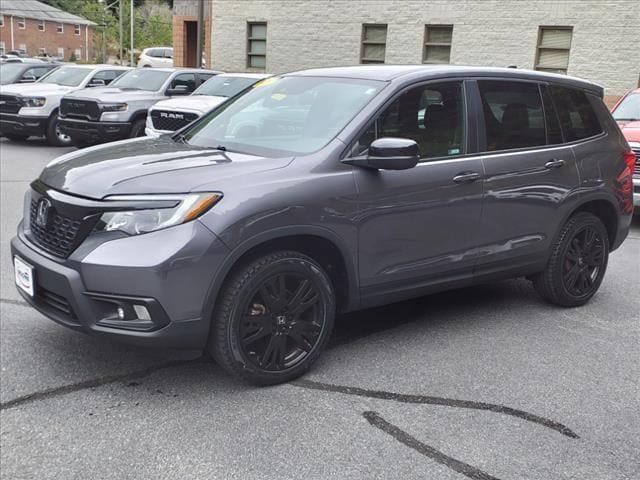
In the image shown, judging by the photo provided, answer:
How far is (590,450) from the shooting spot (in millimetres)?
3311

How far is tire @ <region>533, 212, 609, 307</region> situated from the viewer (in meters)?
5.26

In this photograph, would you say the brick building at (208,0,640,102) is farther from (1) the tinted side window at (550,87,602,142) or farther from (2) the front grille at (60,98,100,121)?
(1) the tinted side window at (550,87,602,142)

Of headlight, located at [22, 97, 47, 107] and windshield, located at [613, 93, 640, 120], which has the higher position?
windshield, located at [613, 93, 640, 120]

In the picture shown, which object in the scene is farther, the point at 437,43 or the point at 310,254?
the point at 437,43

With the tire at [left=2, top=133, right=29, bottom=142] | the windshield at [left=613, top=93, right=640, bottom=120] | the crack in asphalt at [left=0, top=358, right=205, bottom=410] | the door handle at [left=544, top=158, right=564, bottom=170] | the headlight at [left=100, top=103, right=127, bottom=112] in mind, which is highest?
the windshield at [left=613, top=93, right=640, bottom=120]

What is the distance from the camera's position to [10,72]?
684 inches

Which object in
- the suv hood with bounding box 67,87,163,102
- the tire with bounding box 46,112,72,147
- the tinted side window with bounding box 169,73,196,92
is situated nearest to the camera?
the suv hood with bounding box 67,87,163,102

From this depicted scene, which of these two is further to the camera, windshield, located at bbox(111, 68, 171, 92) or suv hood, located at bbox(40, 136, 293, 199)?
windshield, located at bbox(111, 68, 171, 92)

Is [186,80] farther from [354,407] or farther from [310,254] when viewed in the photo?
[354,407]

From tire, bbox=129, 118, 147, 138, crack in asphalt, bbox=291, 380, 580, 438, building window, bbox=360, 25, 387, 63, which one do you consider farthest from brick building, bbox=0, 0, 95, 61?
crack in asphalt, bbox=291, 380, 580, 438

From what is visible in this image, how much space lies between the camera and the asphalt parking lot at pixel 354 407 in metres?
3.10

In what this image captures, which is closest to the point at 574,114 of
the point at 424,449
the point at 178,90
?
the point at 424,449

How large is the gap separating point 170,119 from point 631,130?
23.5ft

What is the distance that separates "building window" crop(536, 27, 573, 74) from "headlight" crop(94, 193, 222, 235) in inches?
699
